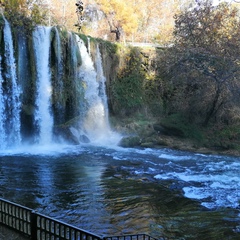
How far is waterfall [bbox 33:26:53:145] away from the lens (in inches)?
758

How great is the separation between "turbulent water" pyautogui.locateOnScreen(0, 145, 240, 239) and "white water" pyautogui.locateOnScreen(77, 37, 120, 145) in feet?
16.9

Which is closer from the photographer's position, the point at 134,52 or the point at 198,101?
the point at 198,101

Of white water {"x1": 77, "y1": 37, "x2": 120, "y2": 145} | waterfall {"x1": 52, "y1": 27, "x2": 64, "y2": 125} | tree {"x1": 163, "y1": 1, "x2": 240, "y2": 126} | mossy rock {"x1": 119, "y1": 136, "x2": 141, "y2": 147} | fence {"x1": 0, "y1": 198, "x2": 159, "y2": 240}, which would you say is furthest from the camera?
white water {"x1": 77, "y1": 37, "x2": 120, "y2": 145}

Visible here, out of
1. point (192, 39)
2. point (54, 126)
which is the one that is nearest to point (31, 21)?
point (54, 126)

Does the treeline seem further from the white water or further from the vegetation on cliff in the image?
the white water

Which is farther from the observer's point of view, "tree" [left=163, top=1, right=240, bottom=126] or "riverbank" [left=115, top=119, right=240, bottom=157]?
"riverbank" [left=115, top=119, right=240, bottom=157]

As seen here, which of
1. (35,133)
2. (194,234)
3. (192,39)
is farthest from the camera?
(192,39)

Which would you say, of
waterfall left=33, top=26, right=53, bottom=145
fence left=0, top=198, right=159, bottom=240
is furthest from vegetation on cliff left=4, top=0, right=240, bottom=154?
fence left=0, top=198, right=159, bottom=240

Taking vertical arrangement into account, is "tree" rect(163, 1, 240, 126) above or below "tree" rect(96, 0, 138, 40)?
below

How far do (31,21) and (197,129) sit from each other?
1208cm

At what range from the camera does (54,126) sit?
1961 centimetres

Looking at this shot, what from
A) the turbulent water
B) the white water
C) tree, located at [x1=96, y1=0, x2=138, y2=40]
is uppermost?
tree, located at [x1=96, y1=0, x2=138, y2=40]

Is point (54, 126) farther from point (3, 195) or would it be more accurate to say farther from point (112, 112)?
point (3, 195)

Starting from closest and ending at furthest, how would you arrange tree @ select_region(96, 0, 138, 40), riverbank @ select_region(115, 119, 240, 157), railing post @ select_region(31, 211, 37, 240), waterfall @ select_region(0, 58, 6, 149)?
1. railing post @ select_region(31, 211, 37, 240)
2. waterfall @ select_region(0, 58, 6, 149)
3. riverbank @ select_region(115, 119, 240, 157)
4. tree @ select_region(96, 0, 138, 40)
